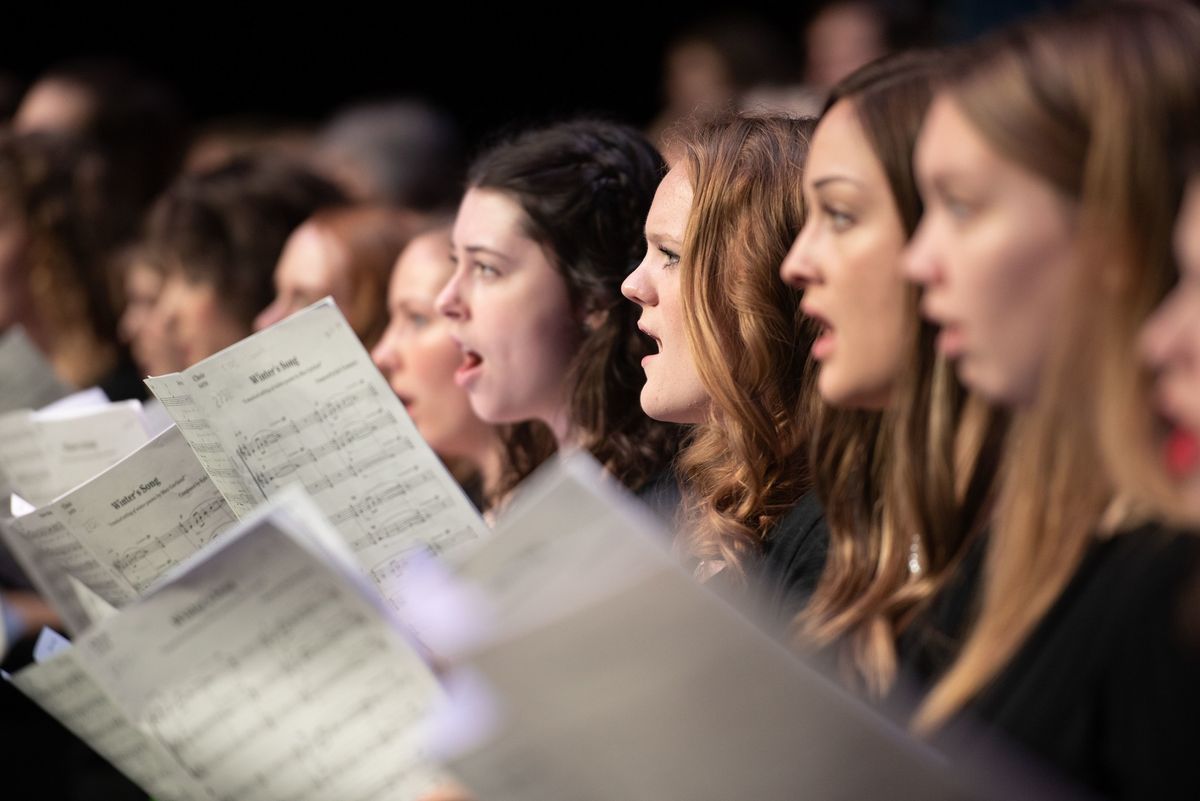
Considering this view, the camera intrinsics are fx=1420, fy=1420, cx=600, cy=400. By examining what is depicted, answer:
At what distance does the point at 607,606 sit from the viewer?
1052 mm

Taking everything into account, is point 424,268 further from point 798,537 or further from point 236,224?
point 798,537

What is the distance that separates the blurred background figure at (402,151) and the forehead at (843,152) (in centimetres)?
302

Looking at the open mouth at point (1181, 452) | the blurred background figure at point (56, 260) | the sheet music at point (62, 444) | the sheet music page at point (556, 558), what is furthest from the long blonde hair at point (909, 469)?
the blurred background figure at point (56, 260)

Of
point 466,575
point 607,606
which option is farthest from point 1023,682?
point 466,575

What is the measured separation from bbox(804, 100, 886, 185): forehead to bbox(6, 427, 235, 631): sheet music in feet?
2.72

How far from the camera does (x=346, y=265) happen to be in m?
2.86

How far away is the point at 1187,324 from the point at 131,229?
129 inches

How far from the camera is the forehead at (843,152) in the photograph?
4.49ft

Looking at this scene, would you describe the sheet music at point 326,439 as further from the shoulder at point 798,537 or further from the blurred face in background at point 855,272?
the blurred face in background at point 855,272

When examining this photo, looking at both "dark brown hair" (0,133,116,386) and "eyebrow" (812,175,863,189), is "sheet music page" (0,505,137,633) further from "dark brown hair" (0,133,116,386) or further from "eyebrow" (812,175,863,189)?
"dark brown hair" (0,133,116,386)

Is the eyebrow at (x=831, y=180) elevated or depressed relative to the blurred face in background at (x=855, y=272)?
elevated

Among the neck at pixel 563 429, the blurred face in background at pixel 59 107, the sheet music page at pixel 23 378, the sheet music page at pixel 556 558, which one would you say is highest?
the sheet music page at pixel 556 558

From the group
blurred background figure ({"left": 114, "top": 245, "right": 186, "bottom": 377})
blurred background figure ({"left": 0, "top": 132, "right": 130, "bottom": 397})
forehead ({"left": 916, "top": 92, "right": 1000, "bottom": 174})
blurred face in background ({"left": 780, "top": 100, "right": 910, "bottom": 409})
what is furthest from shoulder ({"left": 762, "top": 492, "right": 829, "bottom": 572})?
blurred background figure ({"left": 0, "top": 132, "right": 130, "bottom": 397})

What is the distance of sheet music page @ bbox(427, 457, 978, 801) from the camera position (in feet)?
3.43
